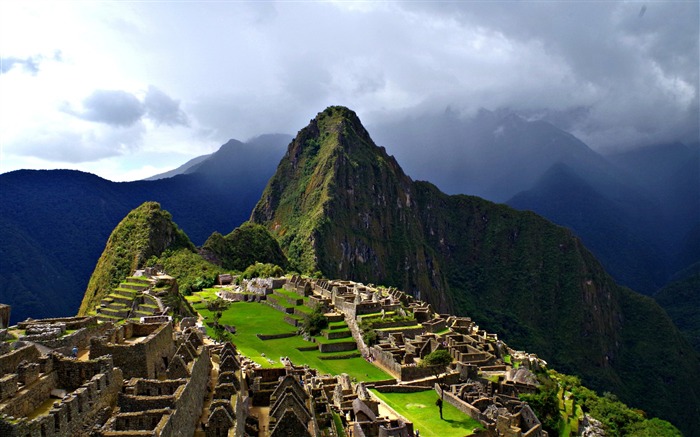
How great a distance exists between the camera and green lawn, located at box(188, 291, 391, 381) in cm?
4321

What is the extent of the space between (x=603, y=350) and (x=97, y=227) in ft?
495

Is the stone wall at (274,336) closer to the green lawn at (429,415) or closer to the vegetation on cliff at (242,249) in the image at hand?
the green lawn at (429,415)

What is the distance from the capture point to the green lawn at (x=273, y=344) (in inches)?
1701

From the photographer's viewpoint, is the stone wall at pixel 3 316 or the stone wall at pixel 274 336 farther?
the stone wall at pixel 274 336

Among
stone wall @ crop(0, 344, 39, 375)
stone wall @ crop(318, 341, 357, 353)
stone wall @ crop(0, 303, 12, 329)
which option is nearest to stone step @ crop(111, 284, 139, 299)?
stone wall @ crop(318, 341, 357, 353)

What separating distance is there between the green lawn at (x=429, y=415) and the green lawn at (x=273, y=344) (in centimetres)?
404

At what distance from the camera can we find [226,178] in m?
191

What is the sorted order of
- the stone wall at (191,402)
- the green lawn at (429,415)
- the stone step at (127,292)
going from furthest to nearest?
1. the stone step at (127,292)
2. the green lawn at (429,415)
3. the stone wall at (191,402)

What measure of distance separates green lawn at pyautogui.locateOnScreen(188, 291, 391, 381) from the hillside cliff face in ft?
89.4

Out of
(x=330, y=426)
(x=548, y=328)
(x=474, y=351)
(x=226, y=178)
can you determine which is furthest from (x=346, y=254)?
(x=330, y=426)

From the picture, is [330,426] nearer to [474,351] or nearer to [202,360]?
[202,360]

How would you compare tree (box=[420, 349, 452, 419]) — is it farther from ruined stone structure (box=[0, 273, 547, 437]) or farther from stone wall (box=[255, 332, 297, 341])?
stone wall (box=[255, 332, 297, 341])

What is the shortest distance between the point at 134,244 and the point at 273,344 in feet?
173

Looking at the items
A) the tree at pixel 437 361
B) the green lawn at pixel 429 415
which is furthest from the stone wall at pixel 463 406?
the tree at pixel 437 361
